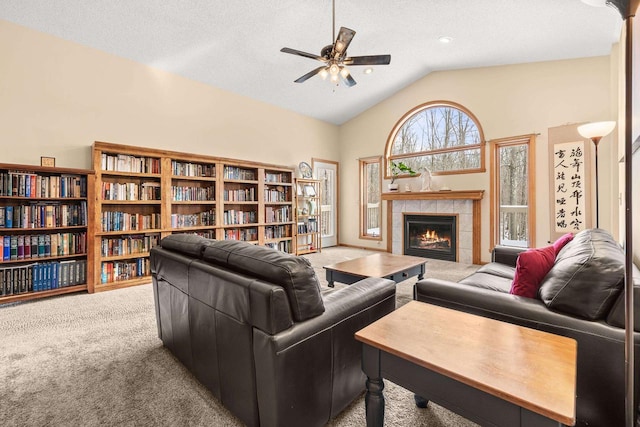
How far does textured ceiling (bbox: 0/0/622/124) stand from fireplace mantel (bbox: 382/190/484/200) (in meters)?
2.15

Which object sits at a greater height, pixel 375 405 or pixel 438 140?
pixel 438 140

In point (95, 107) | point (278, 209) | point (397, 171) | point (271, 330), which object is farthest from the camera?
point (397, 171)

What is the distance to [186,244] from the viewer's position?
5.94ft

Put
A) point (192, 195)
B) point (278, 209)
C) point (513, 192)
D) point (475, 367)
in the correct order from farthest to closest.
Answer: point (278, 209)
point (513, 192)
point (192, 195)
point (475, 367)

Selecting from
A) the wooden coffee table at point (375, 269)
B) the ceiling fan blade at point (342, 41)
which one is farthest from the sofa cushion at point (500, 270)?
the ceiling fan blade at point (342, 41)

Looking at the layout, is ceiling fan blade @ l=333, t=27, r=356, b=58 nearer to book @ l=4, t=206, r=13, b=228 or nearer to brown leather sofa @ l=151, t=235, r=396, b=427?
brown leather sofa @ l=151, t=235, r=396, b=427

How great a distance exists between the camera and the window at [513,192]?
4.55 metres

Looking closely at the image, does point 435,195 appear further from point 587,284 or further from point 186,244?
point 186,244

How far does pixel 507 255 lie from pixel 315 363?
264 centimetres

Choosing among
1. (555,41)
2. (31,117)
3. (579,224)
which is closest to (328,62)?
(555,41)

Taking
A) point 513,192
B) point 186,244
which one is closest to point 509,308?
point 186,244

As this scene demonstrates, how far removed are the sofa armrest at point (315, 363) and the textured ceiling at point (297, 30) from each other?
3476 mm

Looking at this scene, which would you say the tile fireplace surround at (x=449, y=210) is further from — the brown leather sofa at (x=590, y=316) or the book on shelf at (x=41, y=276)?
the book on shelf at (x=41, y=276)

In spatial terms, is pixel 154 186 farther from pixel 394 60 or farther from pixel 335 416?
pixel 394 60
